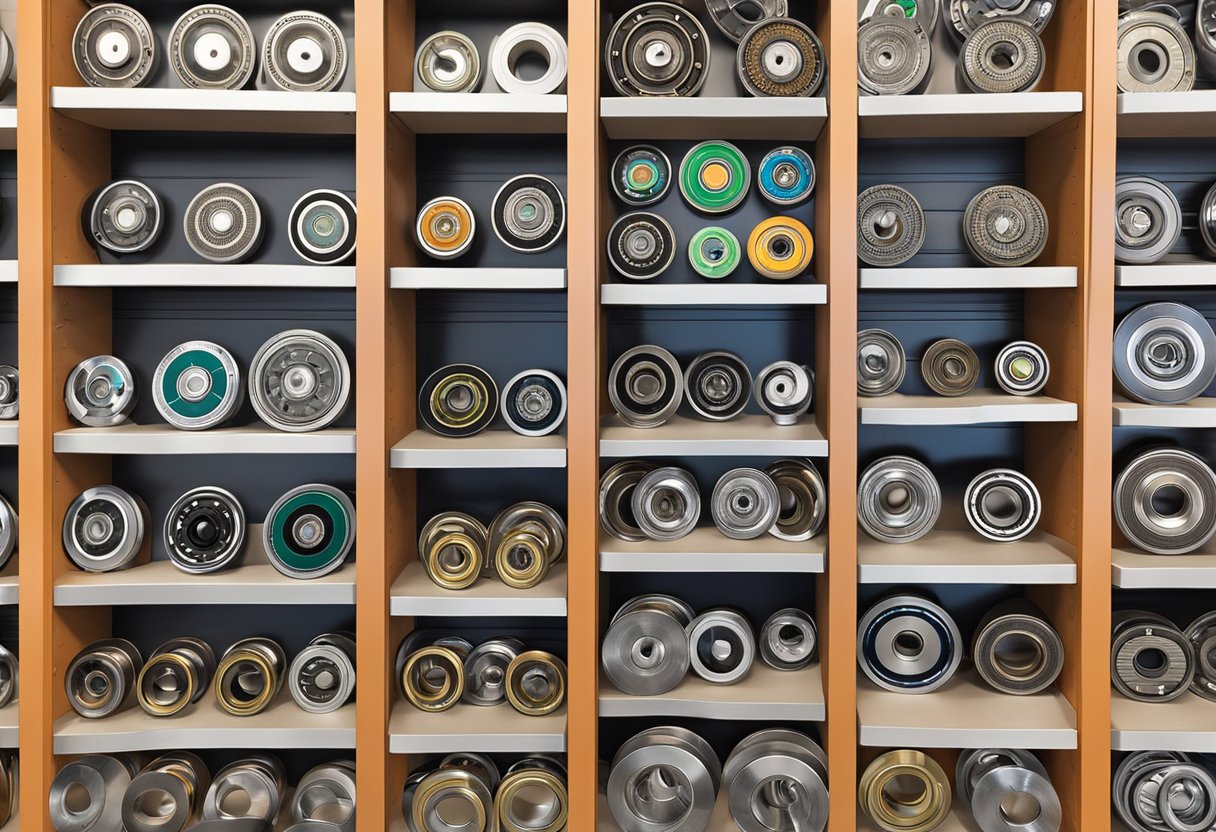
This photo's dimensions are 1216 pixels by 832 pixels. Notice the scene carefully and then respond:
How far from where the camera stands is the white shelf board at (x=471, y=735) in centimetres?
Answer: 197

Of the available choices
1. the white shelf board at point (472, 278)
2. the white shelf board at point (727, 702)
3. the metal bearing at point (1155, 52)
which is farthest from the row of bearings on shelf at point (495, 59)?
the white shelf board at point (727, 702)

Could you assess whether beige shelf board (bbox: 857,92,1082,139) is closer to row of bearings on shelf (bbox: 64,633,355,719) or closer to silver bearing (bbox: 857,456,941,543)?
silver bearing (bbox: 857,456,941,543)

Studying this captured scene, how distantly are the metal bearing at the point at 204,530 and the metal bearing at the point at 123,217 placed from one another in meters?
0.66

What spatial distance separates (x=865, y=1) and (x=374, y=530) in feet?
5.94

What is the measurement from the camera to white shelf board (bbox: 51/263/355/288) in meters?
1.96

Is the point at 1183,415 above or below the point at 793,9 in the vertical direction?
below

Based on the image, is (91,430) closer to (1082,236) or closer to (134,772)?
(134,772)

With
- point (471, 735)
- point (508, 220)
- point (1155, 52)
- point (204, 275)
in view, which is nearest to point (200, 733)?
point (471, 735)

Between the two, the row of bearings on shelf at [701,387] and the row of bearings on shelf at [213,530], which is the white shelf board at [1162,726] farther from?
the row of bearings on shelf at [213,530]

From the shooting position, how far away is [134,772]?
2.14m

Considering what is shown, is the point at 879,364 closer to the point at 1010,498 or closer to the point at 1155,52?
the point at 1010,498

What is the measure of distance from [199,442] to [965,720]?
1923mm

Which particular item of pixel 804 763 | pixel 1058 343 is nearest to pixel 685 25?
pixel 1058 343

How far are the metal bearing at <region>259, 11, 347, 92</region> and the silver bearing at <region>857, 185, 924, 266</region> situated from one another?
1.36m
